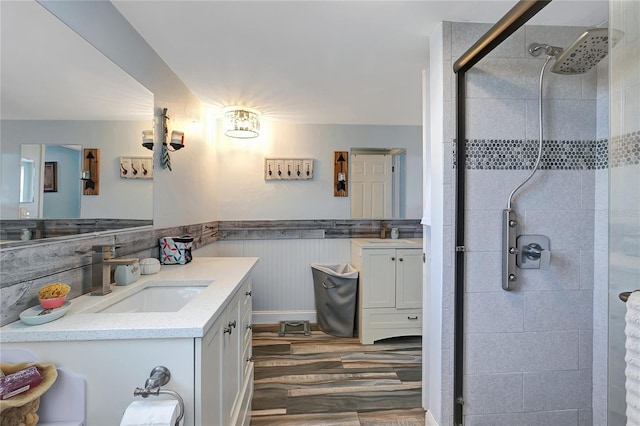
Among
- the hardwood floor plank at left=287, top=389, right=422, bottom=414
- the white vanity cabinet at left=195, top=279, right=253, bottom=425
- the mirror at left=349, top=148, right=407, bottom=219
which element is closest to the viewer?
the white vanity cabinet at left=195, top=279, right=253, bottom=425

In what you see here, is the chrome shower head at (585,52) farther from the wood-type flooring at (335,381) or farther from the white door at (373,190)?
the wood-type flooring at (335,381)

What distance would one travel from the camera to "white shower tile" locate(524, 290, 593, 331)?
149cm

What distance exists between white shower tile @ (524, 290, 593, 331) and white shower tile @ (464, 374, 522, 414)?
33cm

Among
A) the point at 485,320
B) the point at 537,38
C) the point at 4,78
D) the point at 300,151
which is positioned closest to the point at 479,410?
the point at 485,320

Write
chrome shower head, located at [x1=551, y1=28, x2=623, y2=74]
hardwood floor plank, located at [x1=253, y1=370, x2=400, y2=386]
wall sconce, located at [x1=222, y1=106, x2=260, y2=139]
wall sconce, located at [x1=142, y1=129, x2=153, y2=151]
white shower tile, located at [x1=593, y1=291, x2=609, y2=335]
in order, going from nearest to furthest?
chrome shower head, located at [x1=551, y1=28, x2=623, y2=74] → white shower tile, located at [x1=593, y1=291, x2=609, y2=335] → wall sconce, located at [x1=142, y1=129, x2=153, y2=151] → hardwood floor plank, located at [x1=253, y1=370, x2=400, y2=386] → wall sconce, located at [x1=222, y1=106, x2=260, y2=139]

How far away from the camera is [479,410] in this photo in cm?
147

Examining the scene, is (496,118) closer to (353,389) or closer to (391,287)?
(391,287)

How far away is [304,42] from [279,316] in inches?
102

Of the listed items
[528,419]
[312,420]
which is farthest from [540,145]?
[312,420]

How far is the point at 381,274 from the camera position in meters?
2.68

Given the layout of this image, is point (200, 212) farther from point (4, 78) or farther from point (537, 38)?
point (537, 38)

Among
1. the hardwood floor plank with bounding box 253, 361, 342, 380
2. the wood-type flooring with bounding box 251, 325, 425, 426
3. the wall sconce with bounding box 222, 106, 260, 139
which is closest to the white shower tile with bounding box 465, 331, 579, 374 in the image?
the wood-type flooring with bounding box 251, 325, 425, 426

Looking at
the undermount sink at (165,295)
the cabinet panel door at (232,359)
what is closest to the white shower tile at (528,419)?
the cabinet panel door at (232,359)

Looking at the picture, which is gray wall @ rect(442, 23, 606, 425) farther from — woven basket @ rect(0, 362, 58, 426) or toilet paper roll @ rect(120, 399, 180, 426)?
woven basket @ rect(0, 362, 58, 426)
